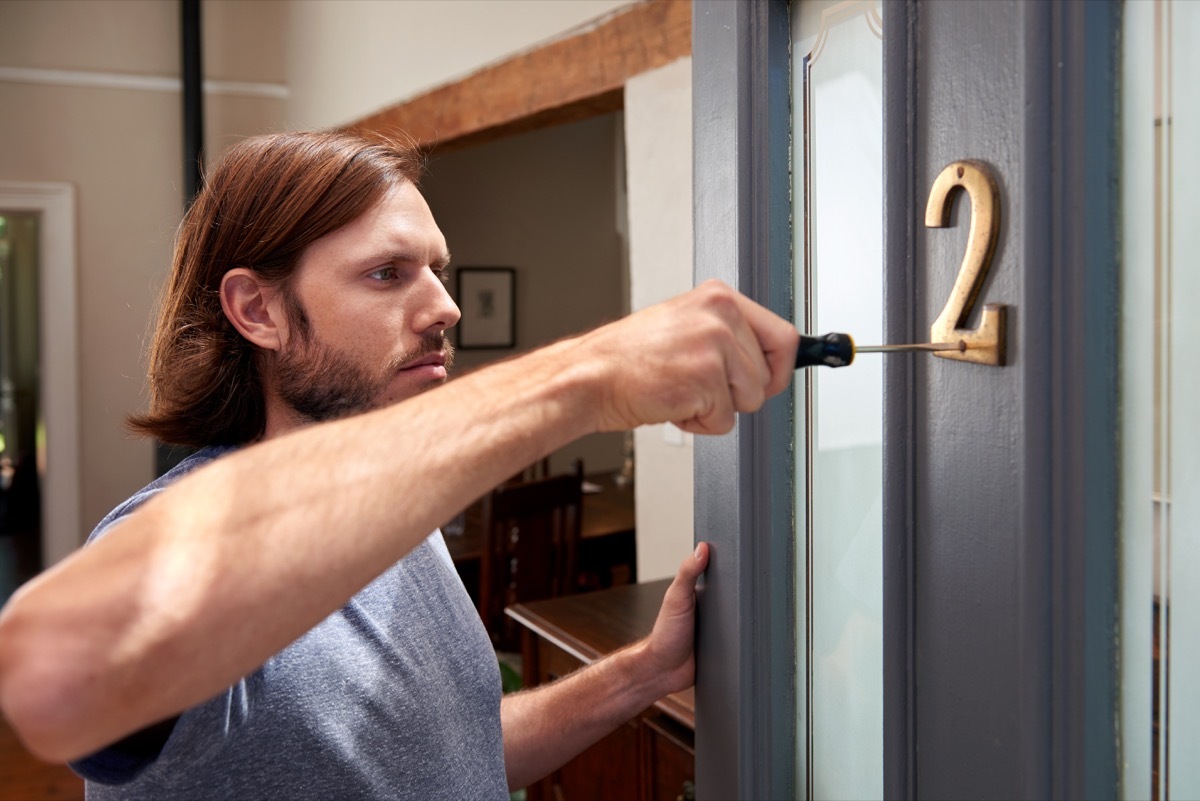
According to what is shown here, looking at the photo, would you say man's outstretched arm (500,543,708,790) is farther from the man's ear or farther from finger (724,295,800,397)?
the man's ear

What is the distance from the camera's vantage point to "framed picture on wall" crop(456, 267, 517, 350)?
5.57m

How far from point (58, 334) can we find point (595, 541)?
2.74m

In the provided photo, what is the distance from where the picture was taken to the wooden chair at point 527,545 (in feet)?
9.67

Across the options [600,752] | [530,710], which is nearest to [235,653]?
[530,710]

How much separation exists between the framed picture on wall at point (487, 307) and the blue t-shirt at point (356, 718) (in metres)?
4.37

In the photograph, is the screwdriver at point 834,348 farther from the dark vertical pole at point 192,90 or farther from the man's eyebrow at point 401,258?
the dark vertical pole at point 192,90

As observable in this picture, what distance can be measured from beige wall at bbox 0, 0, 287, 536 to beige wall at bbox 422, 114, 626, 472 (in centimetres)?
115

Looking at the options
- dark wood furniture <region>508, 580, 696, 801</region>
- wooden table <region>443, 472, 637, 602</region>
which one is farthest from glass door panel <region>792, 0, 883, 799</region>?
wooden table <region>443, 472, 637, 602</region>

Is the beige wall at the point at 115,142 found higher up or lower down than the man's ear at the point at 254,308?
higher up

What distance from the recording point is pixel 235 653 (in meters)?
0.61

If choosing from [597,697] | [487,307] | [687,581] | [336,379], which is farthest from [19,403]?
[687,581]

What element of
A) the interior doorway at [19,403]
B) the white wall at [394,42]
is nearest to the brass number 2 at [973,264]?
the white wall at [394,42]

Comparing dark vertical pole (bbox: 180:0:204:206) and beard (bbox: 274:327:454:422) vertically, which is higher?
dark vertical pole (bbox: 180:0:204:206)

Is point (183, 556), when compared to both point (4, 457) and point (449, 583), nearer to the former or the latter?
point (449, 583)
